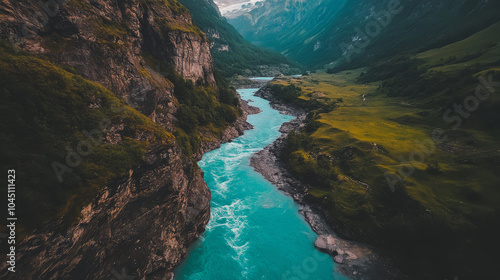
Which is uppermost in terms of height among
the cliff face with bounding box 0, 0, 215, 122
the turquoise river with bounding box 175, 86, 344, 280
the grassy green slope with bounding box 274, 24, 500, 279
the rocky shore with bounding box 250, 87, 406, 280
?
the cliff face with bounding box 0, 0, 215, 122

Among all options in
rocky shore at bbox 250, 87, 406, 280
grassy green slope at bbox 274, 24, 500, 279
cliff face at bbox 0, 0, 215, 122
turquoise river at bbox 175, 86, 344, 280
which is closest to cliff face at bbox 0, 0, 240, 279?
cliff face at bbox 0, 0, 215, 122

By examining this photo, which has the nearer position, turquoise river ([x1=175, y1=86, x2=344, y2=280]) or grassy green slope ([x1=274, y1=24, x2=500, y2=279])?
grassy green slope ([x1=274, y1=24, x2=500, y2=279])

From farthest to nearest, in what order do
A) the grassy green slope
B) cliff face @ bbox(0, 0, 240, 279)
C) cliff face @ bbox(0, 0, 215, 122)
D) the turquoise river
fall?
the turquoise river → the grassy green slope → cliff face @ bbox(0, 0, 215, 122) → cliff face @ bbox(0, 0, 240, 279)

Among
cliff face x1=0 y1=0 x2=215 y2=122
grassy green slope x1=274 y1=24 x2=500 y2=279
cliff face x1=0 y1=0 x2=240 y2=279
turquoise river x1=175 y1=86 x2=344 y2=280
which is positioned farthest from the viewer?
turquoise river x1=175 y1=86 x2=344 y2=280

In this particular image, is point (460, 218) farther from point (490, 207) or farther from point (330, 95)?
point (330, 95)

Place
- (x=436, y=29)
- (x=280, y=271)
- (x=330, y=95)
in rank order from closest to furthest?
(x=280, y=271) < (x=330, y=95) < (x=436, y=29)

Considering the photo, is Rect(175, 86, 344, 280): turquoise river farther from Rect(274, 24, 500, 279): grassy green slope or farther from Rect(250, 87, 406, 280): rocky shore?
Rect(274, 24, 500, 279): grassy green slope

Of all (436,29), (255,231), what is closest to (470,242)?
(255,231)

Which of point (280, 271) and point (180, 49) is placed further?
point (180, 49)

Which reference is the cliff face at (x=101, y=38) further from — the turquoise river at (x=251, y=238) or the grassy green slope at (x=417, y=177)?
the grassy green slope at (x=417, y=177)
